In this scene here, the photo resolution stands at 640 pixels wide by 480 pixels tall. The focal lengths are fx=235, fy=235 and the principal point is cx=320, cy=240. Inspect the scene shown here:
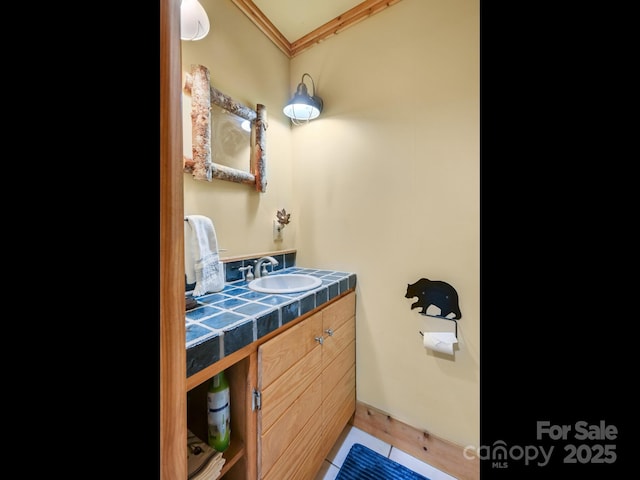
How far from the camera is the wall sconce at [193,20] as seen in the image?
0.95m

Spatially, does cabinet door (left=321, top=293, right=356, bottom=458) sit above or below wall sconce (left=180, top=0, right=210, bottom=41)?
below

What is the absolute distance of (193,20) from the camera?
97cm

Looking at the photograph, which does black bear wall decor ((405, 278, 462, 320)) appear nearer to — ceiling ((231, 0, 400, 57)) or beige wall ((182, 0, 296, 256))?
beige wall ((182, 0, 296, 256))

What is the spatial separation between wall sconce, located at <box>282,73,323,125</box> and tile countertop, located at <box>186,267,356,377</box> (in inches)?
43.5

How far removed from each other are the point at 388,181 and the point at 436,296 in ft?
2.26

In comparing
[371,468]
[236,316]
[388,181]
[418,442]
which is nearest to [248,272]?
[236,316]

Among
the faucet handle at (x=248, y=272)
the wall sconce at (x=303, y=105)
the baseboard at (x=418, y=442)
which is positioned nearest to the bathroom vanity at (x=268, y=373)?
the faucet handle at (x=248, y=272)

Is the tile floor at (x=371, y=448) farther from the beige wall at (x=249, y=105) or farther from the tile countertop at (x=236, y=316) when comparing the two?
the beige wall at (x=249, y=105)

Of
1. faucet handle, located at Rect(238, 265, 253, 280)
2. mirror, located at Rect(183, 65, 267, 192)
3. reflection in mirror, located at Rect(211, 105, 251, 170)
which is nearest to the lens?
mirror, located at Rect(183, 65, 267, 192)

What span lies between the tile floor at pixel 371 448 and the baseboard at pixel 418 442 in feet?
0.07

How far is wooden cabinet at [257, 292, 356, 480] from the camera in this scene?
0.81 meters

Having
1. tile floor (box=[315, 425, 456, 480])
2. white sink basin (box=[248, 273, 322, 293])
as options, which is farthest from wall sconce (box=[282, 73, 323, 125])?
tile floor (box=[315, 425, 456, 480])
